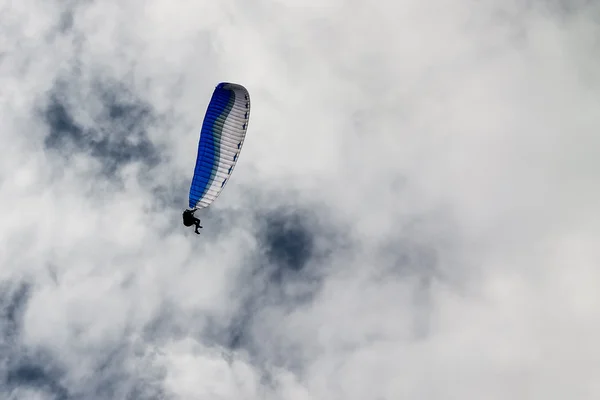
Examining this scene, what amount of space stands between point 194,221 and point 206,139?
25.2 feet

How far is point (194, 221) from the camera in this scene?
1945 inches

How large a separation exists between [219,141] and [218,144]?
295mm

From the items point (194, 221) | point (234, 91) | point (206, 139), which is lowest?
point (194, 221)

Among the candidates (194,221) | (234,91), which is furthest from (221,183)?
(234,91)

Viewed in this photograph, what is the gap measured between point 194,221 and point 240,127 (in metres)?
9.77

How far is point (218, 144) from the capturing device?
4991 cm

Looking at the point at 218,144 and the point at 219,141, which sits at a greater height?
the point at 219,141

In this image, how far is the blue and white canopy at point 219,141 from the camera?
160ft

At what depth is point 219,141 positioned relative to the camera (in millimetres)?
49906

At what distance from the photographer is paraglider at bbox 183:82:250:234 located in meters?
48.7

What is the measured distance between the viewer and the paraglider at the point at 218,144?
48.7m

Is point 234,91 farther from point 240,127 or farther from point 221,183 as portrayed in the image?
point 221,183

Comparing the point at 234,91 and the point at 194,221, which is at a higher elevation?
the point at 234,91

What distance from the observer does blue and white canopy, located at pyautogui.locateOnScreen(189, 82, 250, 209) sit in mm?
48656
